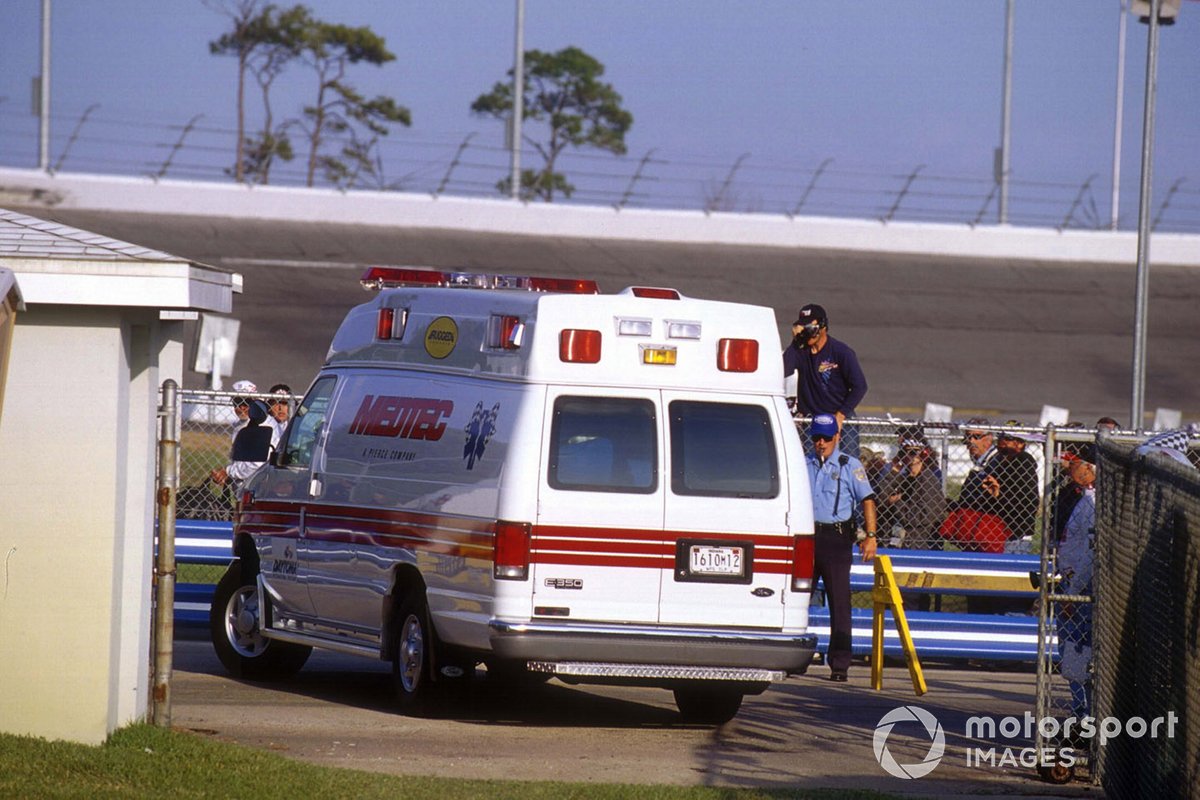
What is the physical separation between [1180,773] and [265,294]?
34.4 meters

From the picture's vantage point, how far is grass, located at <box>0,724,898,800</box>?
742 cm

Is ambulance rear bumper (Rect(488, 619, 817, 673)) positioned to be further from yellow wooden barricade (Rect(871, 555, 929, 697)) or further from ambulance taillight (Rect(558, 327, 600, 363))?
ambulance taillight (Rect(558, 327, 600, 363))

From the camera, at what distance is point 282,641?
11.7 meters

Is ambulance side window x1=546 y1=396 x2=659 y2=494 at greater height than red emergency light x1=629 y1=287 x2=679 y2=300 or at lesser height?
lesser

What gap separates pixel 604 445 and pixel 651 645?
3.80 ft

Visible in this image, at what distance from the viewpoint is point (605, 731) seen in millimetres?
10008

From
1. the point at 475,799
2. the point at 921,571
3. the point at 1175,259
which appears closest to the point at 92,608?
the point at 475,799

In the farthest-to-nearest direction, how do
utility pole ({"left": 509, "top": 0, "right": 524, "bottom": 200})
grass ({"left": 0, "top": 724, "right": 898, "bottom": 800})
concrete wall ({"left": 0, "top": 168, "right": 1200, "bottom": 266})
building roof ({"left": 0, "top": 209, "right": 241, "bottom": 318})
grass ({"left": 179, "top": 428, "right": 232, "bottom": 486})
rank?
utility pole ({"left": 509, "top": 0, "right": 524, "bottom": 200})
concrete wall ({"left": 0, "top": 168, "right": 1200, "bottom": 266})
grass ({"left": 179, "top": 428, "right": 232, "bottom": 486})
building roof ({"left": 0, "top": 209, "right": 241, "bottom": 318})
grass ({"left": 0, "top": 724, "right": 898, "bottom": 800})

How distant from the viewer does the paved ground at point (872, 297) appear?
3412 cm

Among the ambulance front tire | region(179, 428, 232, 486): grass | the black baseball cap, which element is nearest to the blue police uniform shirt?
the black baseball cap

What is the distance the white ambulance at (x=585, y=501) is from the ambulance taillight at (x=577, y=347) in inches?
0.4

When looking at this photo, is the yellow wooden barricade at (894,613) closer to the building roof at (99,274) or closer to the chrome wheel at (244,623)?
the chrome wheel at (244,623)

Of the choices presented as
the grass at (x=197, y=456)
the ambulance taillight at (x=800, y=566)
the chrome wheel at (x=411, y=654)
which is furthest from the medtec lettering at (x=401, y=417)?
the grass at (x=197, y=456)

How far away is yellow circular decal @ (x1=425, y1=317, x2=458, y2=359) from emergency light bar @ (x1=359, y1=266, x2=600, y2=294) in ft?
1.22
